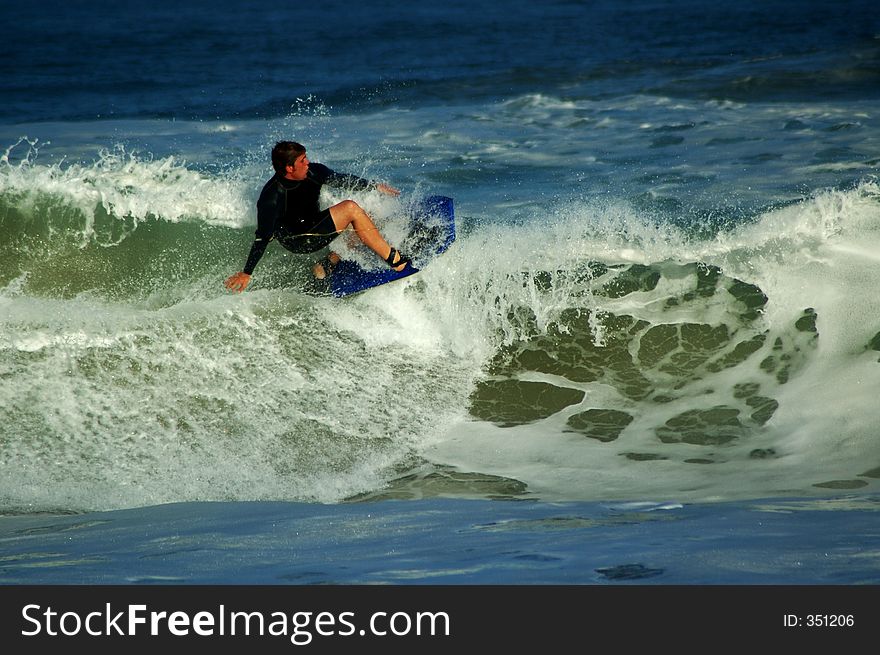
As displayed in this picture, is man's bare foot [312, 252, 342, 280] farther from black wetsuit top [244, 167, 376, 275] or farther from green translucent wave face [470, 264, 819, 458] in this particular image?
green translucent wave face [470, 264, 819, 458]

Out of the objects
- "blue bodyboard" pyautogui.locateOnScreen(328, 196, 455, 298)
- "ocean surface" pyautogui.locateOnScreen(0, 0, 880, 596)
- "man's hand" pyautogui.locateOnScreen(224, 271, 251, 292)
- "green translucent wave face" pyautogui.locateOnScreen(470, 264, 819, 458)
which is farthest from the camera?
"blue bodyboard" pyautogui.locateOnScreen(328, 196, 455, 298)

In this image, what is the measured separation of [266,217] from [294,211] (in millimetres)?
237

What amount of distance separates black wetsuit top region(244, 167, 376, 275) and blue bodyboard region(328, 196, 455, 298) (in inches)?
12.5

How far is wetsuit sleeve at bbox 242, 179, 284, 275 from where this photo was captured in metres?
6.03

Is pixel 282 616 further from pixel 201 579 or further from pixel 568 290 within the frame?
pixel 568 290

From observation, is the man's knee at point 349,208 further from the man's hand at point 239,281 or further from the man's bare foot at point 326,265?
the man's hand at point 239,281

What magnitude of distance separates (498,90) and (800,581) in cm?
1267

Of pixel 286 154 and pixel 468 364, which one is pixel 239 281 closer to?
pixel 286 154

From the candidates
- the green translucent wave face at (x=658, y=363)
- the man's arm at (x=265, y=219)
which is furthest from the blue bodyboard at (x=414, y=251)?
the green translucent wave face at (x=658, y=363)

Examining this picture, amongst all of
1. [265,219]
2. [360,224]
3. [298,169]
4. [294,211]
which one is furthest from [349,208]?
[265,219]

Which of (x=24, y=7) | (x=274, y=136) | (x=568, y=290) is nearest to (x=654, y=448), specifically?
(x=568, y=290)

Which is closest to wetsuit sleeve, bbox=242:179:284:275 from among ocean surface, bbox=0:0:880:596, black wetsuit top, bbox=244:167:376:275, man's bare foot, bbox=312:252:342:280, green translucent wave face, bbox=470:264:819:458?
black wetsuit top, bbox=244:167:376:275

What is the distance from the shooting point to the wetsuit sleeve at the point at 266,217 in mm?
6031

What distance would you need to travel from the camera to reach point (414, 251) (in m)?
6.75
